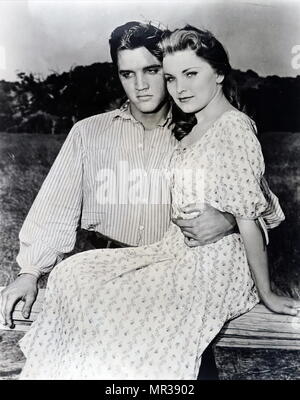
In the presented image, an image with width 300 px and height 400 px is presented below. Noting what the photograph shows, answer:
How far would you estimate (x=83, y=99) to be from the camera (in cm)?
197

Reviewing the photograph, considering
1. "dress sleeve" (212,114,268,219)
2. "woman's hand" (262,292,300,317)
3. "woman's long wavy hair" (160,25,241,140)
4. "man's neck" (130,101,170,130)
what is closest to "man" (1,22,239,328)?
"man's neck" (130,101,170,130)

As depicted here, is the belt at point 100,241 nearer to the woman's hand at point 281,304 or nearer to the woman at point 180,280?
the woman at point 180,280

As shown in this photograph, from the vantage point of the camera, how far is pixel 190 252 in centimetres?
184

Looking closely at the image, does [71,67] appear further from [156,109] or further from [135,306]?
[135,306]

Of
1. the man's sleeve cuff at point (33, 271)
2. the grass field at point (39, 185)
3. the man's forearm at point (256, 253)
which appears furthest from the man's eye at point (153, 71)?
the man's sleeve cuff at point (33, 271)

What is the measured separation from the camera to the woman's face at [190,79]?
1.82 metres

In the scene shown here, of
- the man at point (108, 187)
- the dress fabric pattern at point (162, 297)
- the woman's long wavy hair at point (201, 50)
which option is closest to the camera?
the dress fabric pattern at point (162, 297)

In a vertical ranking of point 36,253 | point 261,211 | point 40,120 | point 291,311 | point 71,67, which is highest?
point 71,67

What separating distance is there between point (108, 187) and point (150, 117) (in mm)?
307

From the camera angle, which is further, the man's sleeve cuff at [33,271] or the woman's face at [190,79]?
the man's sleeve cuff at [33,271]

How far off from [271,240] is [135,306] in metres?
0.58

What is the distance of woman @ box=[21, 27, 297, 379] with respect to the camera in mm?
1732

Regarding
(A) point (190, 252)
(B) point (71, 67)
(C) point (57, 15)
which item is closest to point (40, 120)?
(B) point (71, 67)

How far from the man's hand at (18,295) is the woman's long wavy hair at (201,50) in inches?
31.5
